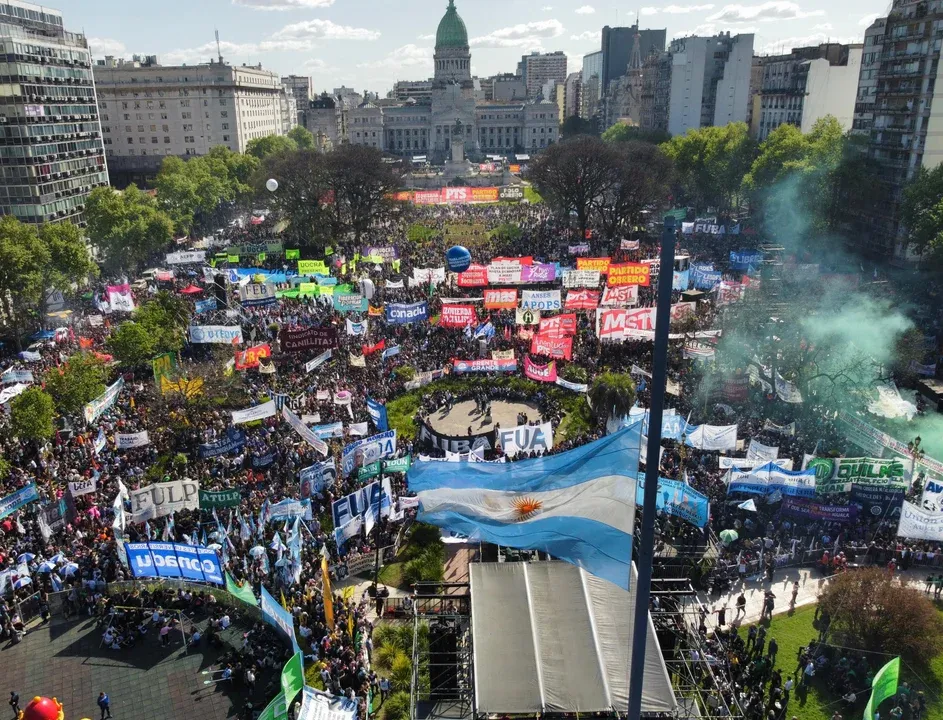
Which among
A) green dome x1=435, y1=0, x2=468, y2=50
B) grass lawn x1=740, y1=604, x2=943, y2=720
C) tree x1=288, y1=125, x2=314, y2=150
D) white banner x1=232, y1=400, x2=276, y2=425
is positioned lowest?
grass lawn x1=740, y1=604, x2=943, y2=720

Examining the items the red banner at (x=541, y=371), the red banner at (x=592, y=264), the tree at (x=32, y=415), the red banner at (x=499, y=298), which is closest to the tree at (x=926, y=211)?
the red banner at (x=592, y=264)

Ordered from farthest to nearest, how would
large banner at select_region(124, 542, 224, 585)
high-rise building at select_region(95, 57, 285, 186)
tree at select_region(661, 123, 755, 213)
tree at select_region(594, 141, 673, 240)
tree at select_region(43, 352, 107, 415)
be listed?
1. high-rise building at select_region(95, 57, 285, 186)
2. tree at select_region(661, 123, 755, 213)
3. tree at select_region(594, 141, 673, 240)
4. tree at select_region(43, 352, 107, 415)
5. large banner at select_region(124, 542, 224, 585)

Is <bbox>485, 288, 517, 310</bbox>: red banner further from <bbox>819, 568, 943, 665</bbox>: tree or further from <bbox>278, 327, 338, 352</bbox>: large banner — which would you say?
<bbox>819, 568, 943, 665</bbox>: tree

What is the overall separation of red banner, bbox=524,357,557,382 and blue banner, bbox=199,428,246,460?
40.5 feet

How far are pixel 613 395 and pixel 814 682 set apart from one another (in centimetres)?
1377

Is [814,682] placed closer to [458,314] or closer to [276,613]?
[276,613]

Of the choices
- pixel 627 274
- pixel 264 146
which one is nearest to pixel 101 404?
pixel 627 274

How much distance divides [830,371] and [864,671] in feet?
51.7

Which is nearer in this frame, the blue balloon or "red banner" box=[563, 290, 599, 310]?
"red banner" box=[563, 290, 599, 310]

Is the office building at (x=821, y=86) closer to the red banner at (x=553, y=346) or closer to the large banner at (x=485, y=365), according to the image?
the red banner at (x=553, y=346)

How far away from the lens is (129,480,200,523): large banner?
21516 mm

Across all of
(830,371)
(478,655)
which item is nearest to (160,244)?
(830,371)

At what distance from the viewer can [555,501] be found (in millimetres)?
11938

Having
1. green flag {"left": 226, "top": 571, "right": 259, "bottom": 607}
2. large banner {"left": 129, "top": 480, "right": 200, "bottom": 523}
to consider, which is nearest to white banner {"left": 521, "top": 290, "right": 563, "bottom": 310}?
large banner {"left": 129, "top": 480, "right": 200, "bottom": 523}
